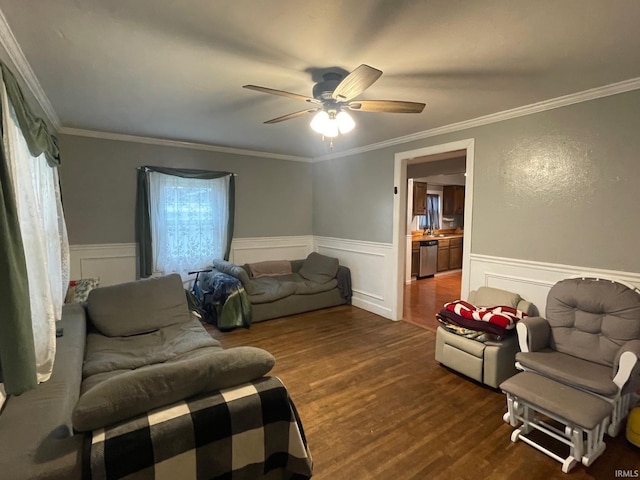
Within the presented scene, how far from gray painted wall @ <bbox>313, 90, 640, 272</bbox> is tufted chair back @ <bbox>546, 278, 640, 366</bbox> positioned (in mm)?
327

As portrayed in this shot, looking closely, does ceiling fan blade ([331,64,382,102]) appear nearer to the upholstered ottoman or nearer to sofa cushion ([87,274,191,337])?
the upholstered ottoman

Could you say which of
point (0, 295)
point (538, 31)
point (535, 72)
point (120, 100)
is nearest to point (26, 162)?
point (120, 100)

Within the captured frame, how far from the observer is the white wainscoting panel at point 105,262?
3.99 meters

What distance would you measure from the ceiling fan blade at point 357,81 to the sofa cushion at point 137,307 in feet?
7.34

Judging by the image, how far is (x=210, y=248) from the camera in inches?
189

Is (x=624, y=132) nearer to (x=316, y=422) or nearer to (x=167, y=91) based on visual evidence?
(x=316, y=422)

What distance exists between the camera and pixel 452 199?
26.2 feet

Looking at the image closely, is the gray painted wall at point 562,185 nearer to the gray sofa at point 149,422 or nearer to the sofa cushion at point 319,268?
the sofa cushion at point 319,268

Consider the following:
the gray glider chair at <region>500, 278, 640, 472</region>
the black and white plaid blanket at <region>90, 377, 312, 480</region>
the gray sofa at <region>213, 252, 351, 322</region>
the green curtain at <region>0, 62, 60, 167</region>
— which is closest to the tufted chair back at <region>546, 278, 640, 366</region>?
the gray glider chair at <region>500, 278, 640, 472</region>

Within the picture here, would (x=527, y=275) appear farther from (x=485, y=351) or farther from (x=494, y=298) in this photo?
(x=485, y=351)

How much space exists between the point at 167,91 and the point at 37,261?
154cm

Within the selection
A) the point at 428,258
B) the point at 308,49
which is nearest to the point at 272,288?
the point at 308,49

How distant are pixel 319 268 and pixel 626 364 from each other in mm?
3676

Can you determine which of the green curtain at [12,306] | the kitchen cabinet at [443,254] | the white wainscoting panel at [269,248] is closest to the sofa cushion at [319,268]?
the white wainscoting panel at [269,248]
